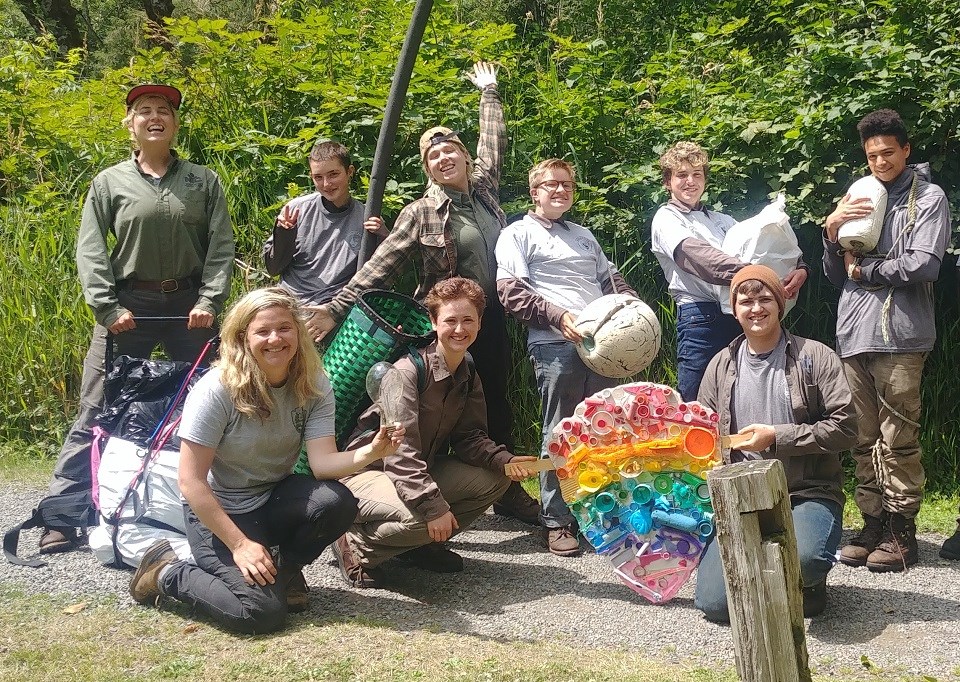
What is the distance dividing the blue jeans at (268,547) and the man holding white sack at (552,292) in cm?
140

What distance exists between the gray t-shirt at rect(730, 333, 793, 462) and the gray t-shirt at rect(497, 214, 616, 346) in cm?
101

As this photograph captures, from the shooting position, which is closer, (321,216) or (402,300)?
(402,300)

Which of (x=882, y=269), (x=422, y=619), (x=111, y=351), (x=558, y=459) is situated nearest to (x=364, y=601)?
(x=422, y=619)

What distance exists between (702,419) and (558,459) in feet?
2.25

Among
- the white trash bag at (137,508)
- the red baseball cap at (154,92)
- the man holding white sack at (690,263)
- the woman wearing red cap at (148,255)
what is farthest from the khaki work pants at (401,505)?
the red baseball cap at (154,92)

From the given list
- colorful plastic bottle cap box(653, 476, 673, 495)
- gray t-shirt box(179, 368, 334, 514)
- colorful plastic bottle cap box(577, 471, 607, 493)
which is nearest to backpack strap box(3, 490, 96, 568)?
gray t-shirt box(179, 368, 334, 514)

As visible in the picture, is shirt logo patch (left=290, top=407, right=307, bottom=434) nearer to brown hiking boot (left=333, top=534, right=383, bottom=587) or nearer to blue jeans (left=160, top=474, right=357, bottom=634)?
blue jeans (left=160, top=474, right=357, bottom=634)

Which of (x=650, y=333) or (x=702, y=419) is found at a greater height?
(x=650, y=333)

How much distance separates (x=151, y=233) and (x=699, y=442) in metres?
3.06

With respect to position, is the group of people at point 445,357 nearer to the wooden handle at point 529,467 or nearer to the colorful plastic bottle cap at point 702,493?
the wooden handle at point 529,467

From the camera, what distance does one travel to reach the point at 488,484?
5.14 meters

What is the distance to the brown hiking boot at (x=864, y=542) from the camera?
5316mm

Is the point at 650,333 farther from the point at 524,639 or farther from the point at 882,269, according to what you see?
the point at 524,639

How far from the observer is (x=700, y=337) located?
559 centimetres
